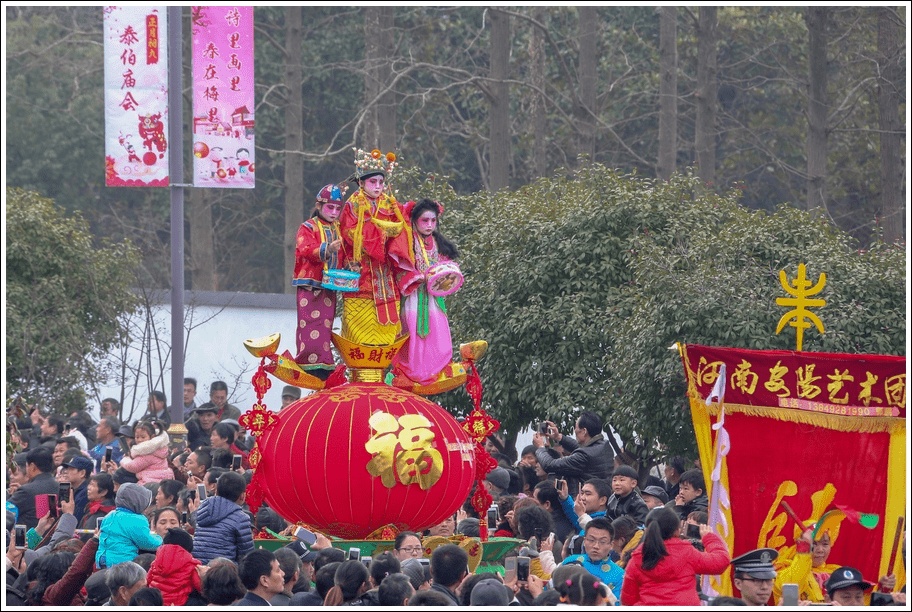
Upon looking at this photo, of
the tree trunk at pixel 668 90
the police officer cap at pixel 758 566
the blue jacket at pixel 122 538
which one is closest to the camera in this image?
the police officer cap at pixel 758 566

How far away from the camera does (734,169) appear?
27.0m

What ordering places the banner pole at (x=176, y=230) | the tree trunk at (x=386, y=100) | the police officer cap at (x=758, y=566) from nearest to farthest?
the police officer cap at (x=758, y=566), the banner pole at (x=176, y=230), the tree trunk at (x=386, y=100)

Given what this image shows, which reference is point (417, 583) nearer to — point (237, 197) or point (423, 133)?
point (423, 133)

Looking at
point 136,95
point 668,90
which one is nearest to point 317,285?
point 136,95

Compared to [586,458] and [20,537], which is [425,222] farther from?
[20,537]

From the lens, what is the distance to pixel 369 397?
27.2 feet

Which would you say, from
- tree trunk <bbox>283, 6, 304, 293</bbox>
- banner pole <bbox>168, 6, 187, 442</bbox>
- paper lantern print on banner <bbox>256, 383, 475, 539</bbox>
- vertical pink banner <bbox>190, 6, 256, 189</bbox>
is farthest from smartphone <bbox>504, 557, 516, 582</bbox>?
tree trunk <bbox>283, 6, 304, 293</bbox>

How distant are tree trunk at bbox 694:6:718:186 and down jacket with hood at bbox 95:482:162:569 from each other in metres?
15.1

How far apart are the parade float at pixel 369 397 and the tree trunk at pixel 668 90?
12.2 m

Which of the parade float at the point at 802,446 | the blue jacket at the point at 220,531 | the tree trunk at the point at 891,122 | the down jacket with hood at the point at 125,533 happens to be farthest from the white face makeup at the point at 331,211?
the tree trunk at the point at 891,122

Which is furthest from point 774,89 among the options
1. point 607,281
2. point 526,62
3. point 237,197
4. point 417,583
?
point 417,583

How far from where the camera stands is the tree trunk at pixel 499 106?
20.9 meters

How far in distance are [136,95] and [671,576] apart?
7.92 m

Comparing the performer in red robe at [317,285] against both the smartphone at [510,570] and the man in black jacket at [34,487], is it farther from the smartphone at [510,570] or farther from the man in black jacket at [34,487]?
the smartphone at [510,570]
